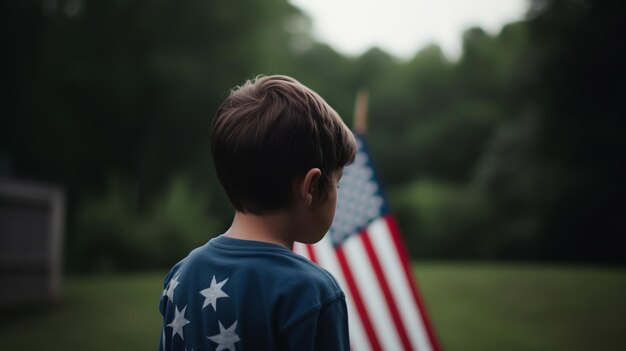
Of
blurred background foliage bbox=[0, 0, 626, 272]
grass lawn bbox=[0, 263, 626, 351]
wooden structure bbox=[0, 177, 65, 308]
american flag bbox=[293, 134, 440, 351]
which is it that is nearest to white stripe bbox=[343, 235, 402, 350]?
american flag bbox=[293, 134, 440, 351]

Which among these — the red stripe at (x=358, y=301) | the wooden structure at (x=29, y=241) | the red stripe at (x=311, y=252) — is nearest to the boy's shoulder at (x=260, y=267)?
the red stripe at (x=311, y=252)

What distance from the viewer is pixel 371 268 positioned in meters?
3.07

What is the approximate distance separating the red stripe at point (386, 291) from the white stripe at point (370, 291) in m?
0.02

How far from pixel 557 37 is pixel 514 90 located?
2.52 metres

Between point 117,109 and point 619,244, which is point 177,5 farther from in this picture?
point 619,244

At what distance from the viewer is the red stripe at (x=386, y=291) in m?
3.00

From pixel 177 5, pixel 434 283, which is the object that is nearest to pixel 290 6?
pixel 177 5

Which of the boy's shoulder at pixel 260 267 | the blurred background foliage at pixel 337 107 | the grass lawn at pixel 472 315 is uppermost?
the blurred background foliage at pixel 337 107

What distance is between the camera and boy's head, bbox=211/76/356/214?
4.31ft

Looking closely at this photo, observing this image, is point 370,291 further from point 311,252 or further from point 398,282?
point 311,252

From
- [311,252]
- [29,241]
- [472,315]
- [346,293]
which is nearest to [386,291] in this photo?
[346,293]

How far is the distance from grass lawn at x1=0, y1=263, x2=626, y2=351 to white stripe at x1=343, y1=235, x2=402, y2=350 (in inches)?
156

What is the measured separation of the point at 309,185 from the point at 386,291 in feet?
6.08

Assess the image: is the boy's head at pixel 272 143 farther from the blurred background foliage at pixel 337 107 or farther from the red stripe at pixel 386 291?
the blurred background foliage at pixel 337 107
